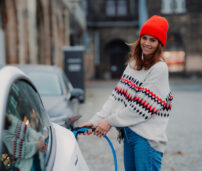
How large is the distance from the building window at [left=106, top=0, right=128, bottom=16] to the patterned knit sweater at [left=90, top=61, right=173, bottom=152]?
3280 centimetres

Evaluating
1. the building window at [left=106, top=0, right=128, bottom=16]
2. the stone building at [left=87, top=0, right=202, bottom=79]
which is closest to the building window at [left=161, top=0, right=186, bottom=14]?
the stone building at [left=87, top=0, right=202, bottom=79]

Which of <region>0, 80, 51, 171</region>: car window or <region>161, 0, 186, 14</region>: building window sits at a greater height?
<region>161, 0, 186, 14</region>: building window

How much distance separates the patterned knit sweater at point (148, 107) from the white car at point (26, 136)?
1.42 feet

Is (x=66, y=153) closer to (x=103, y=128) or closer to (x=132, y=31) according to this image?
(x=103, y=128)

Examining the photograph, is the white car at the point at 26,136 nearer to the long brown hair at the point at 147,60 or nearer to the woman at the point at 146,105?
the woman at the point at 146,105

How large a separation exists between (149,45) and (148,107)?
463 millimetres

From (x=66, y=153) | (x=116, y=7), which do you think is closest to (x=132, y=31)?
(x=116, y=7)

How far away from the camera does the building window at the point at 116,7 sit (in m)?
34.3

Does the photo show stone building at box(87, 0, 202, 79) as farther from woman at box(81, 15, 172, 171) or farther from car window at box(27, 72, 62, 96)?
woman at box(81, 15, 172, 171)

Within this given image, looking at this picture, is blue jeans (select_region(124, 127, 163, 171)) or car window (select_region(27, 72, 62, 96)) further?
car window (select_region(27, 72, 62, 96))

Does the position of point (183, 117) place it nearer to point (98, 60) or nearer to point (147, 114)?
point (147, 114)

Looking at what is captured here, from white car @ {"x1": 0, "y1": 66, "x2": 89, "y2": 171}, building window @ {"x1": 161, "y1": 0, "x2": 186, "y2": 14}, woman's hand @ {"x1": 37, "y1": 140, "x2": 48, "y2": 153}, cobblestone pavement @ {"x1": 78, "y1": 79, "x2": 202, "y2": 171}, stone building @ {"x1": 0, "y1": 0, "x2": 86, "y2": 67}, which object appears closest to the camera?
white car @ {"x1": 0, "y1": 66, "x2": 89, "y2": 171}

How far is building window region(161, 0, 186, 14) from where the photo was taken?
3183cm

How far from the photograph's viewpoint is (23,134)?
1.60 meters
